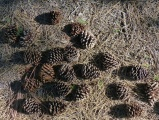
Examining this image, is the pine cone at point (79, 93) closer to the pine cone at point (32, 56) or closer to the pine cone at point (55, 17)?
the pine cone at point (32, 56)

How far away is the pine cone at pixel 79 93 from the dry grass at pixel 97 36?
7 centimetres

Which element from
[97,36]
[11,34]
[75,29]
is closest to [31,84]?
[11,34]

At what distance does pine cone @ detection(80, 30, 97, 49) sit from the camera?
3.55 meters

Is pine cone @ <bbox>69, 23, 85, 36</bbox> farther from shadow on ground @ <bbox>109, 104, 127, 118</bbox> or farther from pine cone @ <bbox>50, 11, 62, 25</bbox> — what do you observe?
shadow on ground @ <bbox>109, 104, 127, 118</bbox>

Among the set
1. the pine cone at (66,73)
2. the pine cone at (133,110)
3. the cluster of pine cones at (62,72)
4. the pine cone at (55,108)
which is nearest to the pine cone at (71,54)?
the cluster of pine cones at (62,72)

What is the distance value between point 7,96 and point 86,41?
1.13m

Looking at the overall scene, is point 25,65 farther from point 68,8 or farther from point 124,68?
point 124,68

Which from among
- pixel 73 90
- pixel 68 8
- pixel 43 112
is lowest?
pixel 43 112

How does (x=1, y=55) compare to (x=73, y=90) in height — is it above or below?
above

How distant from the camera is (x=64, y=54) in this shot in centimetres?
353

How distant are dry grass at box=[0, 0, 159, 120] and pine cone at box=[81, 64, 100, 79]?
0.31 feet

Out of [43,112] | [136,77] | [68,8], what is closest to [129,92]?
[136,77]

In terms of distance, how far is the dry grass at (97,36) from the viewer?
3471 mm

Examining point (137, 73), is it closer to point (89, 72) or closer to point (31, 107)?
point (89, 72)
